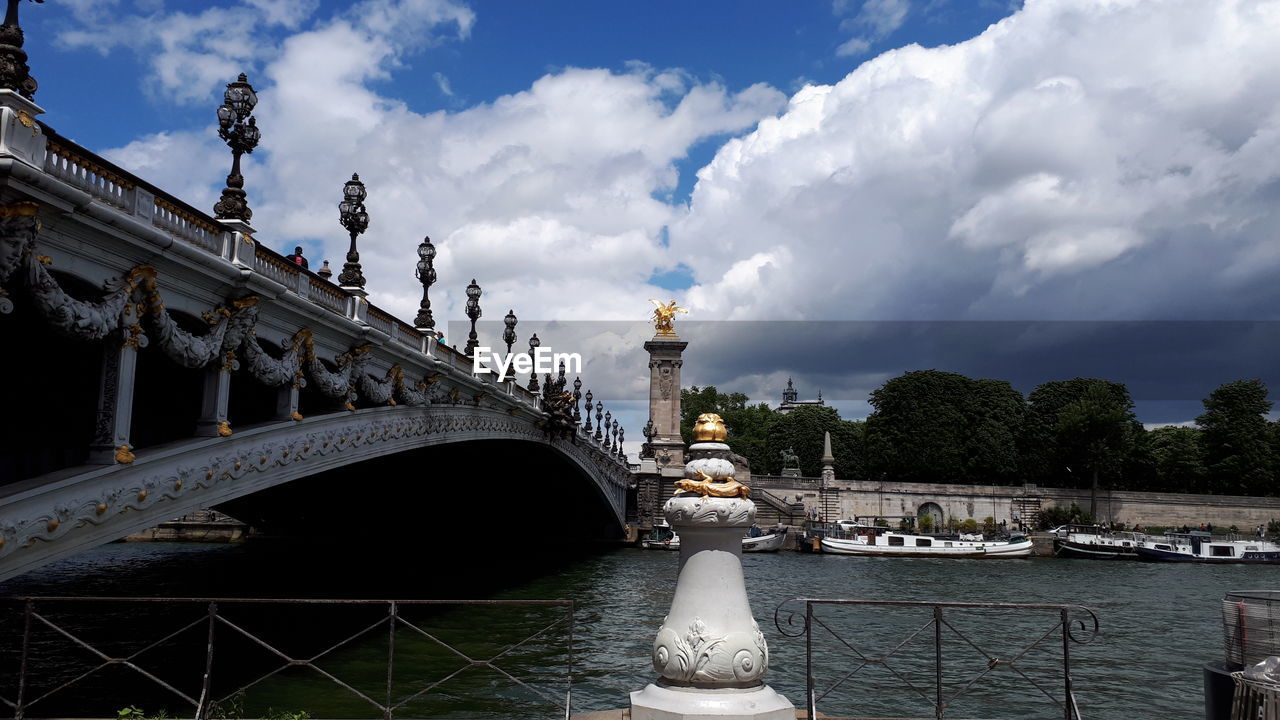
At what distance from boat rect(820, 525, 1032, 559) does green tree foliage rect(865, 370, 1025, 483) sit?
2414 centimetres

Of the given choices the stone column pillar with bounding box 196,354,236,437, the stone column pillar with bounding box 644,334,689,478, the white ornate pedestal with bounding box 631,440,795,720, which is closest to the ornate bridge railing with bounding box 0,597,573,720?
the stone column pillar with bounding box 196,354,236,437

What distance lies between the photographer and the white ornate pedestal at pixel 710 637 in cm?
553

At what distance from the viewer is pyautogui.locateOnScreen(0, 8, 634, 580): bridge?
8.79 m

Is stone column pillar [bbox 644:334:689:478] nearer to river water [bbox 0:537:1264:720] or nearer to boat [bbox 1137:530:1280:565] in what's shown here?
river water [bbox 0:537:1264:720]

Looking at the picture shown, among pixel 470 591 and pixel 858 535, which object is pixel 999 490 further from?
pixel 470 591

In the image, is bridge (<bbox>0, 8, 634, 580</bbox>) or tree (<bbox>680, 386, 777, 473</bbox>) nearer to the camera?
bridge (<bbox>0, 8, 634, 580</bbox>)

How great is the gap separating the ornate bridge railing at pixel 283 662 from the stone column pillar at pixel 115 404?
1657 mm

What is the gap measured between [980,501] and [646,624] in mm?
58534

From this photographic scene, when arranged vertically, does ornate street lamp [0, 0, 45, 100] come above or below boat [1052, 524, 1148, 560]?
Result: above

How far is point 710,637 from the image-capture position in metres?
5.64

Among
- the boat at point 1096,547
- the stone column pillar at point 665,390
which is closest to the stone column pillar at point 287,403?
the boat at point 1096,547

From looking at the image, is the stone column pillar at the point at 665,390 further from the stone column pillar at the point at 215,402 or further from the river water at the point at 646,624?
the stone column pillar at the point at 215,402

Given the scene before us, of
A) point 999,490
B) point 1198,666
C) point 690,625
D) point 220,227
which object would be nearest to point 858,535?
point 999,490

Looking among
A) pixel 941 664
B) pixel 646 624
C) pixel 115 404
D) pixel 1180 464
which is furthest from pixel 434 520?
pixel 1180 464
